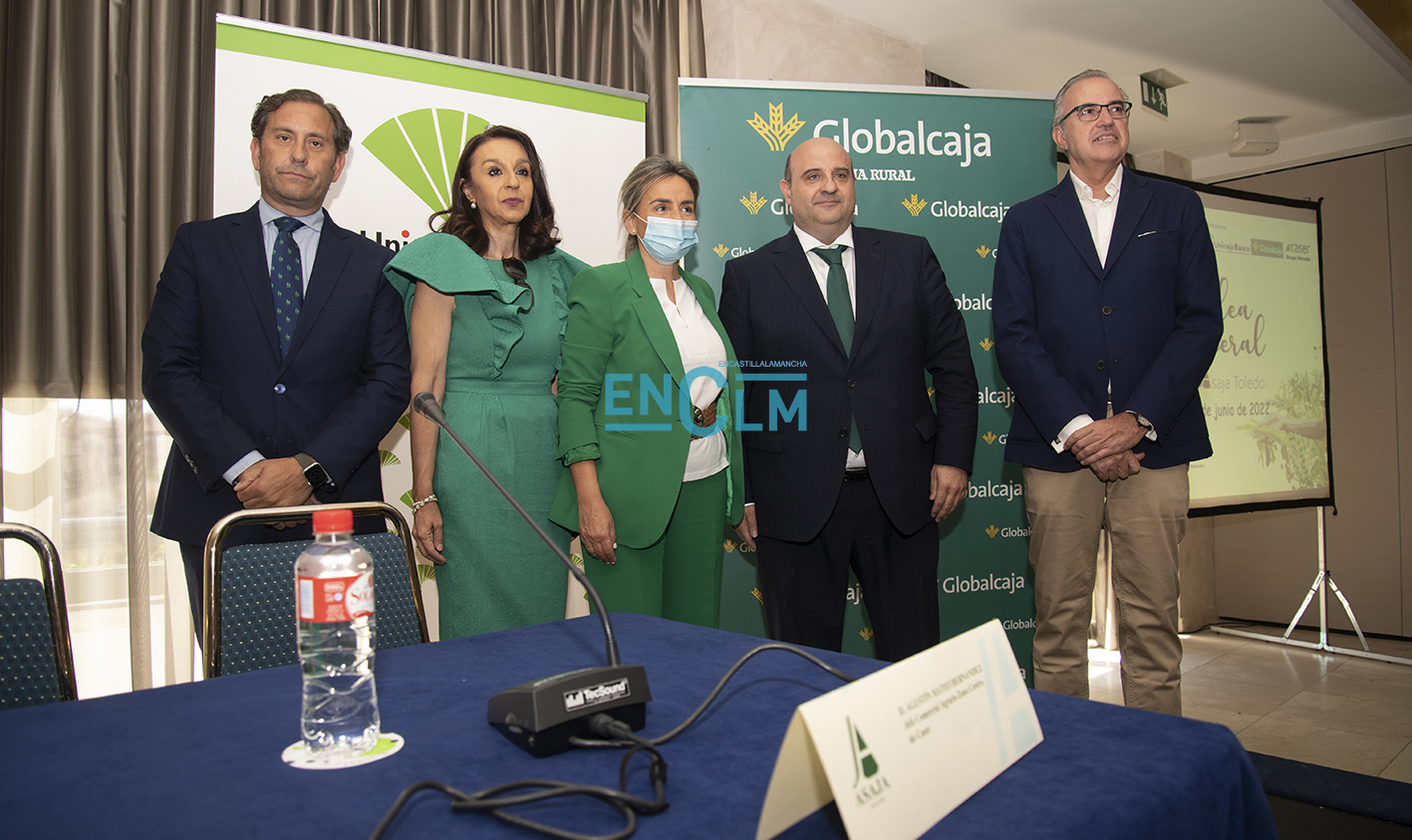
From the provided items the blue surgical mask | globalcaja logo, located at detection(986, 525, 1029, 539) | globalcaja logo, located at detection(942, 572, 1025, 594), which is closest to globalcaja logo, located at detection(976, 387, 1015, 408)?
globalcaja logo, located at detection(986, 525, 1029, 539)

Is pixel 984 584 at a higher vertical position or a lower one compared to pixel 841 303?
lower

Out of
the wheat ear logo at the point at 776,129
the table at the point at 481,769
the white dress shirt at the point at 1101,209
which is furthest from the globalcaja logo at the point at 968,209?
the table at the point at 481,769

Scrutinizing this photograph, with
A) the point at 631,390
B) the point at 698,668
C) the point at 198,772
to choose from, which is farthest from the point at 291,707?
the point at 631,390

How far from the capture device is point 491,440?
200cm

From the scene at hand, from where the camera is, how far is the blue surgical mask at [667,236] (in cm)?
215

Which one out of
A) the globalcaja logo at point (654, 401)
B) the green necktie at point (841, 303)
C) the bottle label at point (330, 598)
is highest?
→ the green necktie at point (841, 303)

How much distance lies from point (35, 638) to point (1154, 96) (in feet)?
18.2

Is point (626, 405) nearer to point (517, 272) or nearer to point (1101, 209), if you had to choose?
point (517, 272)

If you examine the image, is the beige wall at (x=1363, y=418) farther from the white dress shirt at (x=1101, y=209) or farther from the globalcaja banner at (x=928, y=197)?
the white dress shirt at (x=1101, y=209)

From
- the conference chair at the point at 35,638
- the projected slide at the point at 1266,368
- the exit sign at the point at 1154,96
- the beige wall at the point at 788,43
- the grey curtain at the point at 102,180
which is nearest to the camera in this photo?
the conference chair at the point at 35,638

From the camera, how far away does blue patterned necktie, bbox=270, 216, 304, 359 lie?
76.0 inches

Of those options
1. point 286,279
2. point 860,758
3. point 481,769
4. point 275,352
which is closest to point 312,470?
point 275,352

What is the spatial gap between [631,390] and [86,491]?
169cm

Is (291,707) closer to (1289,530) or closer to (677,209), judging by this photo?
(677,209)
